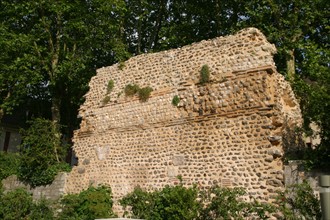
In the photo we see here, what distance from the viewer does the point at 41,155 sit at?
13852 millimetres

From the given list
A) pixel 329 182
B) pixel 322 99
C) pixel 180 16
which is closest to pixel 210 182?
pixel 322 99

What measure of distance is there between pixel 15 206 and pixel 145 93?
19.0 feet

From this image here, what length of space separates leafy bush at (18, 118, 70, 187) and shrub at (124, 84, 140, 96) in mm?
3688

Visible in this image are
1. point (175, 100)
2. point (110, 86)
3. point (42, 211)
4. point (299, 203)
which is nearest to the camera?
point (299, 203)

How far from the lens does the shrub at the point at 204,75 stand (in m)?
10.9

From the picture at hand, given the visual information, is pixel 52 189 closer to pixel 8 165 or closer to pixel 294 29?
pixel 8 165

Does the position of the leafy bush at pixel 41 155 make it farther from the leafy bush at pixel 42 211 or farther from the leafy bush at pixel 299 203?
the leafy bush at pixel 299 203

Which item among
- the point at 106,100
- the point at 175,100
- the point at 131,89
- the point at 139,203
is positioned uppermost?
the point at 131,89

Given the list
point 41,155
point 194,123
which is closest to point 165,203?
point 194,123

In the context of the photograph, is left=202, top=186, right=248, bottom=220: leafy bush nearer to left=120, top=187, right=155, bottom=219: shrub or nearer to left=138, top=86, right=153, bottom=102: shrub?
left=120, top=187, right=155, bottom=219: shrub

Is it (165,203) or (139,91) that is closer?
(165,203)

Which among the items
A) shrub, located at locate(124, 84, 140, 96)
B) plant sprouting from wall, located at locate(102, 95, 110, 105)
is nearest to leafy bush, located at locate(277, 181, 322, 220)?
shrub, located at locate(124, 84, 140, 96)

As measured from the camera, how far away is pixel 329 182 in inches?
166

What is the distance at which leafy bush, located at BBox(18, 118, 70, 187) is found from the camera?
13.8 metres
